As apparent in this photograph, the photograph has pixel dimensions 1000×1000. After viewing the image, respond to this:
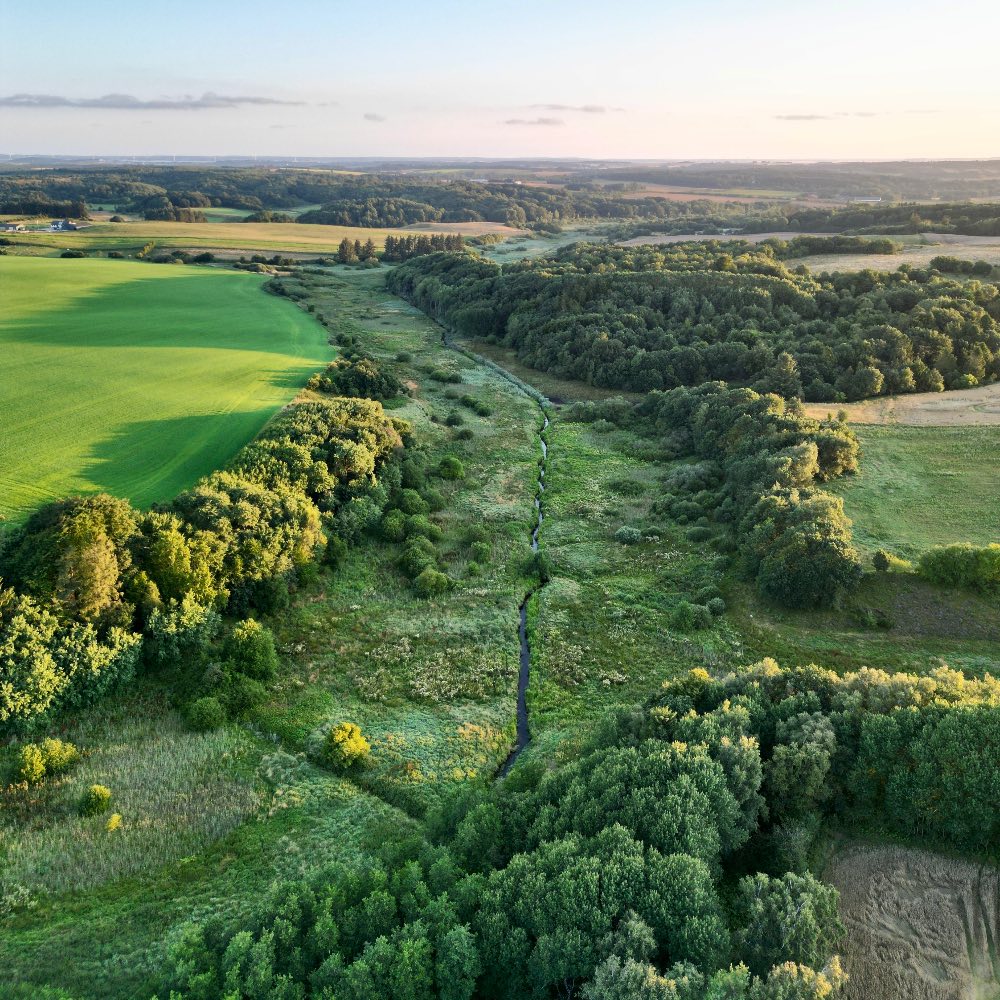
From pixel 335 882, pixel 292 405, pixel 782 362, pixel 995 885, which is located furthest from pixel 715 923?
pixel 782 362

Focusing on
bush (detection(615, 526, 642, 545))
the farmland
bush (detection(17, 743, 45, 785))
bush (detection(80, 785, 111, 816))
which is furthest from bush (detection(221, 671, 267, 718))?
the farmland

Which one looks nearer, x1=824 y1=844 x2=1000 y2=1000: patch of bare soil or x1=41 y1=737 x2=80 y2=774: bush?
x1=824 y1=844 x2=1000 y2=1000: patch of bare soil

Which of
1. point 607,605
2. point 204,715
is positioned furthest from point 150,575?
point 607,605

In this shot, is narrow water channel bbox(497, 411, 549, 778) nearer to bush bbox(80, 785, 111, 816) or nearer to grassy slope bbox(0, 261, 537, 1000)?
grassy slope bbox(0, 261, 537, 1000)

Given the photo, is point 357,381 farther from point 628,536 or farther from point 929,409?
point 929,409

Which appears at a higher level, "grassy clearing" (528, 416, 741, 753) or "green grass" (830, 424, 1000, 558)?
"green grass" (830, 424, 1000, 558)

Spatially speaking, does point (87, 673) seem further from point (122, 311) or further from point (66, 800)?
point (122, 311)

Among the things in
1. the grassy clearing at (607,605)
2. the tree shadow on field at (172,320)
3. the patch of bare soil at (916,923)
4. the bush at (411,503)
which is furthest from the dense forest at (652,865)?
the tree shadow on field at (172,320)
